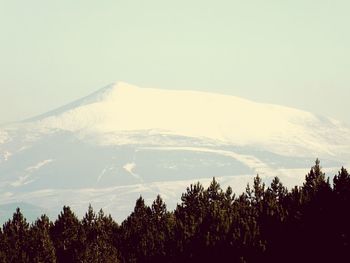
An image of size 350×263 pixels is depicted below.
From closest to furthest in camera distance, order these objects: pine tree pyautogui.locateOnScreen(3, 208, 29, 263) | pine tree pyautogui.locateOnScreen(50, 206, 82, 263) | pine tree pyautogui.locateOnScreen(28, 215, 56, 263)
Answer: pine tree pyautogui.locateOnScreen(28, 215, 56, 263) < pine tree pyautogui.locateOnScreen(3, 208, 29, 263) < pine tree pyautogui.locateOnScreen(50, 206, 82, 263)

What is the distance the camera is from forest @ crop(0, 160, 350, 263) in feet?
225

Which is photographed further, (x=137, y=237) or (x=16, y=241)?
(x=16, y=241)

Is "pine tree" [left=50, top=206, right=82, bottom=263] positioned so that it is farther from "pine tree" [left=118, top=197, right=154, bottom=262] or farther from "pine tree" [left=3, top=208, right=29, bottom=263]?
"pine tree" [left=118, top=197, right=154, bottom=262]

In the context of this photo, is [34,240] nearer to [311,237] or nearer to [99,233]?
[99,233]

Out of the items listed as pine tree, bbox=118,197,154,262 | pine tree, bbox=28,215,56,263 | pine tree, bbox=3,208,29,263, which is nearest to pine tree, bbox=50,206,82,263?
pine tree, bbox=28,215,56,263

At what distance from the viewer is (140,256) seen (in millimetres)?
95125

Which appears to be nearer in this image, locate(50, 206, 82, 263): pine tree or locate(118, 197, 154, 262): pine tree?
locate(118, 197, 154, 262): pine tree

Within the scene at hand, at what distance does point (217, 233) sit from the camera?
78062 millimetres

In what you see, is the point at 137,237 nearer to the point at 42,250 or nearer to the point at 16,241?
the point at 16,241

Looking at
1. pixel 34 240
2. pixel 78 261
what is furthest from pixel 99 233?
pixel 78 261

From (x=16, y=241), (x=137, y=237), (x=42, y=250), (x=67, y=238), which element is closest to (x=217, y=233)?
(x=42, y=250)

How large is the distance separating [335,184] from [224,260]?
11.4 meters

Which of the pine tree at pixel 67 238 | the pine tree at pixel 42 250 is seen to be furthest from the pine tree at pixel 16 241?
the pine tree at pixel 67 238

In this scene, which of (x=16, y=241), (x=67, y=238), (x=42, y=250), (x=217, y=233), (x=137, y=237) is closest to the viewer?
(x=217, y=233)
